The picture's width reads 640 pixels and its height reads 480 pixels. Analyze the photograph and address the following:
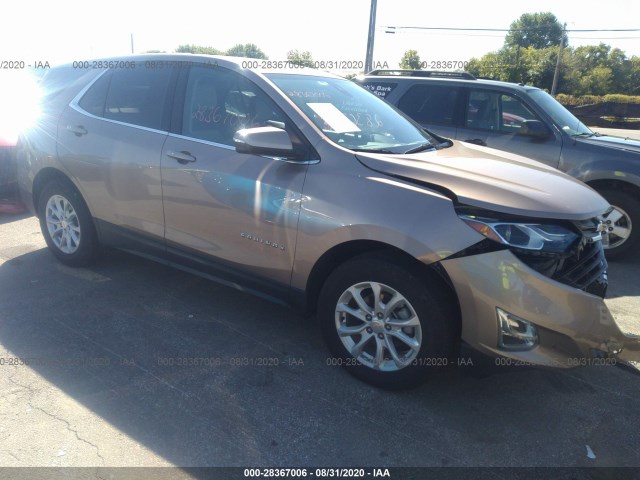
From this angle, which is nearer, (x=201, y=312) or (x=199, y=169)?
(x=199, y=169)

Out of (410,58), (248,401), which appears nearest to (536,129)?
(248,401)

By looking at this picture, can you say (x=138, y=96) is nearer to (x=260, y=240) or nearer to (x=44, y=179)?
(x=44, y=179)

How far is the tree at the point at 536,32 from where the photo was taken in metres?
79.4

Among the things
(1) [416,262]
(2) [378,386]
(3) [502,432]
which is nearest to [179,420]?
(2) [378,386]

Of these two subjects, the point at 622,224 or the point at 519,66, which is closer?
the point at 622,224

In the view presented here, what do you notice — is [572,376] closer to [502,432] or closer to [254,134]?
[502,432]

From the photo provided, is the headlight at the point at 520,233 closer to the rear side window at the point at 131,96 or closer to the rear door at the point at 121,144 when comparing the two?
the rear door at the point at 121,144

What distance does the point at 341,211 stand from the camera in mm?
2979

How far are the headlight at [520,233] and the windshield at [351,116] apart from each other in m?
0.91

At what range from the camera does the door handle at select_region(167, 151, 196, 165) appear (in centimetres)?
362

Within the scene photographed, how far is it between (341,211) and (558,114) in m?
4.44

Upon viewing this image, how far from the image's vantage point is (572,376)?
338cm

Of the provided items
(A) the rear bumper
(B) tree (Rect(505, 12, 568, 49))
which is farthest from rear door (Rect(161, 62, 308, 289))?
(B) tree (Rect(505, 12, 568, 49))

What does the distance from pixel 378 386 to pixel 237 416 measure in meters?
0.84
